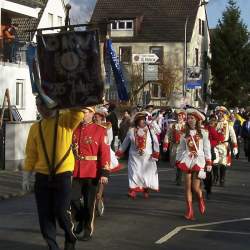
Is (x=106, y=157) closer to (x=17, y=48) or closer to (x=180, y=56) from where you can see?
(x=17, y=48)

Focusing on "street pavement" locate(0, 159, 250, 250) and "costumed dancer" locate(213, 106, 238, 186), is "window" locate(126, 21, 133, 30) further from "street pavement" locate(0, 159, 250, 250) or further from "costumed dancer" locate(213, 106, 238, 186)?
"street pavement" locate(0, 159, 250, 250)

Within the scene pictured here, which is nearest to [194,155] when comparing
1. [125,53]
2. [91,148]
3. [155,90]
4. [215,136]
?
[91,148]

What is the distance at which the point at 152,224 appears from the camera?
11469mm

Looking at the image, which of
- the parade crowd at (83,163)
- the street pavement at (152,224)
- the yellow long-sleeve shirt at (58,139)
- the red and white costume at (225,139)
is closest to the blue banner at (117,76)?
the red and white costume at (225,139)

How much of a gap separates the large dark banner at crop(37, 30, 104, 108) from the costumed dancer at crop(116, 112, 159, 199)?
718cm

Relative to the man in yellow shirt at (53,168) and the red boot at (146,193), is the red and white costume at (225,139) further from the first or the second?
the man in yellow shirt at (53,168)

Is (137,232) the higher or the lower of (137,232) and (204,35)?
the lower

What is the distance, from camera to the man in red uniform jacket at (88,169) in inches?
393

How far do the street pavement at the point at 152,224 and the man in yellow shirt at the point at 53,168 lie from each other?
47.6 inches

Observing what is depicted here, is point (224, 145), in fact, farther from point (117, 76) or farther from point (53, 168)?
point (53, 168)

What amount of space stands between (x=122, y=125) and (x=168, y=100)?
36299 millimetres

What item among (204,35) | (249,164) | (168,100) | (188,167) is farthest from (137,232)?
(204,35)

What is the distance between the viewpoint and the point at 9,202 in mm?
14406

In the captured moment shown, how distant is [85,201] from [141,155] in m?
5.49
